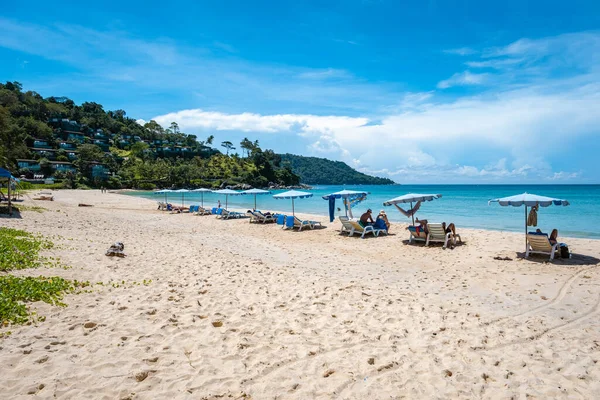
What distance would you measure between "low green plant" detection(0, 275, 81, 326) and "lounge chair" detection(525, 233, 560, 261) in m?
10.3

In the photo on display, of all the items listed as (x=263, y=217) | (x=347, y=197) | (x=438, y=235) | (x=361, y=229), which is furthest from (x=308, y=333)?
(x=263, y=217)

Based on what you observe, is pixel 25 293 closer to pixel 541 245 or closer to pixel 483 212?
pixel 541 245

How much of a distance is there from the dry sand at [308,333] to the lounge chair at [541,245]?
740 millimetres

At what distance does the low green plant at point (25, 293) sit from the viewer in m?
4.19

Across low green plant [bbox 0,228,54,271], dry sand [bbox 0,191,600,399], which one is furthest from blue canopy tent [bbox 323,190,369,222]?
low green plant [bbox 0,228,54,271]

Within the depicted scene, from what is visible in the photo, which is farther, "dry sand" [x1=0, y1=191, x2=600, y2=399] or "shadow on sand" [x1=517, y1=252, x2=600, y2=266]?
"shadow on sand" [x1=517, y1=252, x2=600, y2=266]

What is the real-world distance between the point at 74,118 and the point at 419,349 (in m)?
126

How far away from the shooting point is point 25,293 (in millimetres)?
4773

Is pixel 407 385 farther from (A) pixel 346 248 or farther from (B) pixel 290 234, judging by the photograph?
(B) pixel 290 234

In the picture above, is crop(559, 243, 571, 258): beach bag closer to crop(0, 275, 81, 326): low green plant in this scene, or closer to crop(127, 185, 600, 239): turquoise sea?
crop(127, 185, 600, 239): turquoise sea

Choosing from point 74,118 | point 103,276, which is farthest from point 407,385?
point 74,118

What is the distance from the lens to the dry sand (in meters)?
3.15

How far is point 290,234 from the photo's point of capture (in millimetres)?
14125

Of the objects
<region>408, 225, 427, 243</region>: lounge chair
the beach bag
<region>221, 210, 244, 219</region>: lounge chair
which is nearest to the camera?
the beach bag
